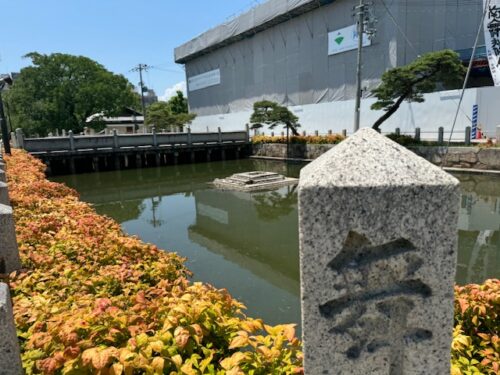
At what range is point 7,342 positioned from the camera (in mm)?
1507

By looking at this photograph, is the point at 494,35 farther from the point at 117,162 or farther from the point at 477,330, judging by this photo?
the point at 117,162

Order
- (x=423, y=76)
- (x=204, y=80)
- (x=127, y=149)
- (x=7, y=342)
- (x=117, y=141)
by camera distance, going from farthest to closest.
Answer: (x=204, y=80), (x=127, y=149), (x=117, y=141), (x=423, y=76), (x=7, y=342)

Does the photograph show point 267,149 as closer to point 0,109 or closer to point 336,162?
point 0,109

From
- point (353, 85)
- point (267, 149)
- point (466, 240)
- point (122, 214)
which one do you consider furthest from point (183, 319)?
point (353, 85)

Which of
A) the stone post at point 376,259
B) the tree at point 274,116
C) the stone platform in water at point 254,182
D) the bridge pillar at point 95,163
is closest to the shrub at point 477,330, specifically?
the stone post at point 376,259

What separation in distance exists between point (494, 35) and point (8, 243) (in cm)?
1755

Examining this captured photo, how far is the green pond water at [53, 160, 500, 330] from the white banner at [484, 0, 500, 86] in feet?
16.1

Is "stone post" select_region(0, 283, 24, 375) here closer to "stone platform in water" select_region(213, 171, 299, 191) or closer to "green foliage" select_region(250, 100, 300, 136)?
"stone platform in water" select_region(213, 171, 299, 191)

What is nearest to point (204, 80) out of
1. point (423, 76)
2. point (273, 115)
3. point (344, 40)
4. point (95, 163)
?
point (344, 40)

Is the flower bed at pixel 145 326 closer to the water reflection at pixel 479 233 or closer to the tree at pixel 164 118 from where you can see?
the water reflection at pixel 479 233

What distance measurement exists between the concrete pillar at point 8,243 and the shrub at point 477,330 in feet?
9.79

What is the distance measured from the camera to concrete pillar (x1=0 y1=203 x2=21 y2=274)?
2834mm

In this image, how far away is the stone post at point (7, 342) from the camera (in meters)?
1.49

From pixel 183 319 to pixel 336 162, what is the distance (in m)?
1.16
